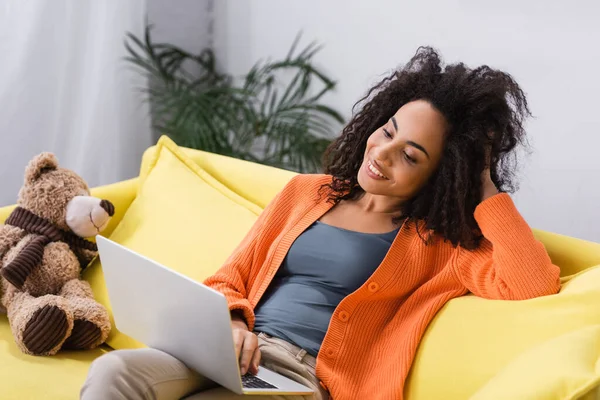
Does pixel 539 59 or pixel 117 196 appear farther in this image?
pixel 117 196

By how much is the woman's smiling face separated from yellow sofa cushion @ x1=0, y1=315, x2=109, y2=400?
2.32 ft

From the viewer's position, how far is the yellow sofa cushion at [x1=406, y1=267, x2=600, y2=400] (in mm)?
1058

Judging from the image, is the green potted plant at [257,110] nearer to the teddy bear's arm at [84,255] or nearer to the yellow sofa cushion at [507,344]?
the teddy bear's arm at [84,255]

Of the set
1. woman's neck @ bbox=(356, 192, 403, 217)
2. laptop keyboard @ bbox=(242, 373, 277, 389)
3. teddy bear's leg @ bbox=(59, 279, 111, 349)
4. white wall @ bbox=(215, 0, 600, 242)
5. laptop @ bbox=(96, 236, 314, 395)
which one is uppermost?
white wall @ bbox=(215, 0, 600, 242)

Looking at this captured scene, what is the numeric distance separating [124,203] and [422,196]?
939mm

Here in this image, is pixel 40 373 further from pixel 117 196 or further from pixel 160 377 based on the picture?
pixel 117 196

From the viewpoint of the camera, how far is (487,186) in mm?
1435

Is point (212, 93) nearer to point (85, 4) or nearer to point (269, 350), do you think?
point (85, 4)

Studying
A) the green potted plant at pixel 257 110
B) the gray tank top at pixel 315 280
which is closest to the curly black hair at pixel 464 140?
the gray tank top at pixel 315 280

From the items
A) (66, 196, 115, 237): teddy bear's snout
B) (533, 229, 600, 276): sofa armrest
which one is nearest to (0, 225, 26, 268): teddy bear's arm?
(66, 196, 115, 237): teddy bear's snout

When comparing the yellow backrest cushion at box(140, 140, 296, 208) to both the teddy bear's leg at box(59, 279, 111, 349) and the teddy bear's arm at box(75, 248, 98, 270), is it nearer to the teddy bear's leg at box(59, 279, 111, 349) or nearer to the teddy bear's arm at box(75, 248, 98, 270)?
the teddy bear's arm at box(75, 248, 98, 270)

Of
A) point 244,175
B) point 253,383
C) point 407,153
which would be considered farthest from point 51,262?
point 407,153

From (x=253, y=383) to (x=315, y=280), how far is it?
339 millimetres

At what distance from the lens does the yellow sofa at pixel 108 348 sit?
1.32 meters
